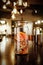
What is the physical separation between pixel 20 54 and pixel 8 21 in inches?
380

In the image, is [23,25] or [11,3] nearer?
[23,25]

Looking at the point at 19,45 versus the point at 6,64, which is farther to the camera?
the point at 19,45

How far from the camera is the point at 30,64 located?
2.54 meters

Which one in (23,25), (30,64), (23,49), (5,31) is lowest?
(30,64)

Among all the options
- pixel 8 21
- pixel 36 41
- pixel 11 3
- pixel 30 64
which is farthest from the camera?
pixel 8 21

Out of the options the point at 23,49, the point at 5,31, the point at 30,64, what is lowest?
the point at 30,64

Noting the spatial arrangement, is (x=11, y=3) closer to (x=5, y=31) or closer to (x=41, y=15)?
(x=41, y=15)

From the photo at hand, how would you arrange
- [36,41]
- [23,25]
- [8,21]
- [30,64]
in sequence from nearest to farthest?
[30,64] < [23,25] < [36,41] < [8,21]

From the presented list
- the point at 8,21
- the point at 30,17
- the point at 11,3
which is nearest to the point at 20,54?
the point at 11,3

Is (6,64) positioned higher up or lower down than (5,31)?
lower down

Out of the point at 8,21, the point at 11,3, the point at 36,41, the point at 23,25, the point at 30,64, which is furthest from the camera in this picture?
the point at 8,21

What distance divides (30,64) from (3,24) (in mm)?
10172

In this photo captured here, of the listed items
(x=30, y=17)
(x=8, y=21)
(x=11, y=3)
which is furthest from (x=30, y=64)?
(x=8, y=21)

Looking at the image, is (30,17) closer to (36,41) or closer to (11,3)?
(36,41)
